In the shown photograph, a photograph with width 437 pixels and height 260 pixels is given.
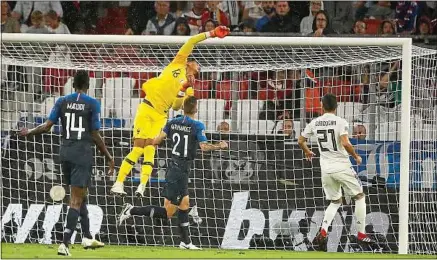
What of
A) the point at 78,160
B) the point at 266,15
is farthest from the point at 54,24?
the point at 78,160

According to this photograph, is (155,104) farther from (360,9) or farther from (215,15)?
(360,9)

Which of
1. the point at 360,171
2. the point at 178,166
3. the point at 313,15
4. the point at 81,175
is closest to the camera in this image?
the point at 81,175

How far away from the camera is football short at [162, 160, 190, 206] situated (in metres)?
13.7

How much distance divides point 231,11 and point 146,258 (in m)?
7.34

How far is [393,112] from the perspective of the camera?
52.0 ft

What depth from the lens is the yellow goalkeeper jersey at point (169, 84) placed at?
14.2 metres

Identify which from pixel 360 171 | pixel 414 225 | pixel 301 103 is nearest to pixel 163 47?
pixel 301 103

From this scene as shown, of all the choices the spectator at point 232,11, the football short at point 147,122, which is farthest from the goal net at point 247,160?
the spectator at point 232,11

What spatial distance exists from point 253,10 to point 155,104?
193 inches

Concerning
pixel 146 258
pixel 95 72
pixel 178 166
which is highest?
pixel 95 72

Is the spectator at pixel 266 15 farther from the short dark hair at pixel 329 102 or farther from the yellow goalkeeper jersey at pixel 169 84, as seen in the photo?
the short dark hair at pixel 329 102

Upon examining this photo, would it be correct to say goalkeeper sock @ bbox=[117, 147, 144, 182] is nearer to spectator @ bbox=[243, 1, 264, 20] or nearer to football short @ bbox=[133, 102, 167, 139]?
football short @ bbox=[133, 102, 167, 139]

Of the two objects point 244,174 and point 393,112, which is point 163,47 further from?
point 393,112

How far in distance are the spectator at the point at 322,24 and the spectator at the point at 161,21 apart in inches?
89.5
